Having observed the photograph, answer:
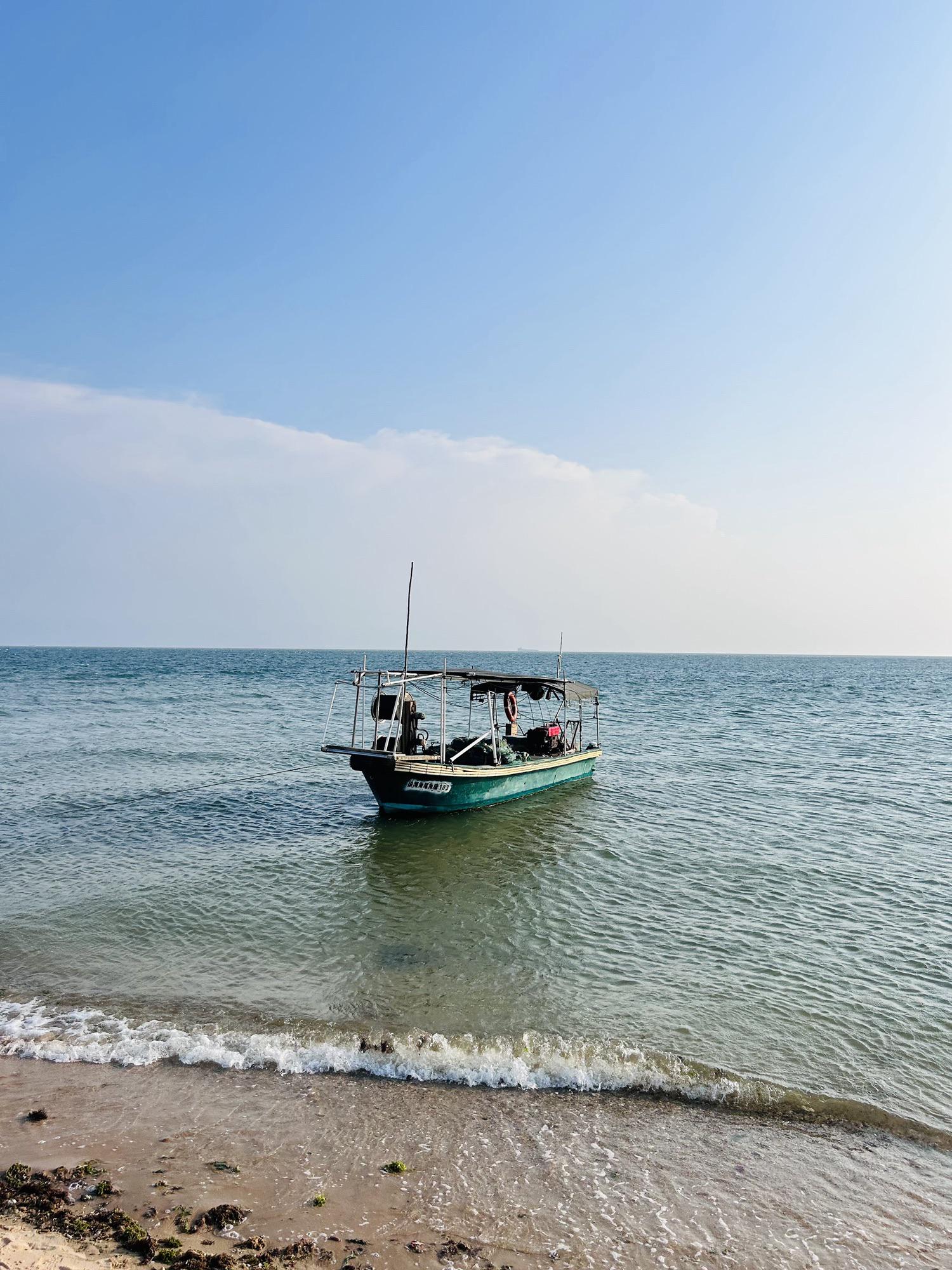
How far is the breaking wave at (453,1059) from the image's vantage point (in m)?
8.23

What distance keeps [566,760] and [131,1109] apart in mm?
18422

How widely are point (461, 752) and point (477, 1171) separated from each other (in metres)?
14.8

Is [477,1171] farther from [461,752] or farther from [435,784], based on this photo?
[461,752]

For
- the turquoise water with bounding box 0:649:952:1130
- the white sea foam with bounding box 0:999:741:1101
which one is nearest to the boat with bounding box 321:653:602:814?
the turquoise water with bounding box 0:649:952:1130

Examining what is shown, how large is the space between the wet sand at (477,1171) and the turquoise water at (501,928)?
582 millimetres

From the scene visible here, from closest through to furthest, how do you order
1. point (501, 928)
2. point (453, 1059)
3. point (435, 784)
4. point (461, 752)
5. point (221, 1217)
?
point (221, 1217) → point (453, 1059) → point (501, 928) → point (435, 784) → point (461, 752)

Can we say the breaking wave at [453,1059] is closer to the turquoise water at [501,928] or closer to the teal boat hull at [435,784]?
the turquoise water at [501,928]

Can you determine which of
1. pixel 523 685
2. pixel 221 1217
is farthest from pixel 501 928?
pixel 523 685

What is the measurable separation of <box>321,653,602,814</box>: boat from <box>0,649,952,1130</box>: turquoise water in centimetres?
71

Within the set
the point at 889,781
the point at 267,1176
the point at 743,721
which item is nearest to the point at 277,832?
the point at 267,1176

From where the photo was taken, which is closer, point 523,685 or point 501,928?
point 501,928

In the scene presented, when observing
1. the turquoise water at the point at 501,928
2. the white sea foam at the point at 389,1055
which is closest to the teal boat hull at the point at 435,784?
the turquoise water at the point at 501,928

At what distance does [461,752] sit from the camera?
2144 cm

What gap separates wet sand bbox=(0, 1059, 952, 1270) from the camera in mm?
5887
